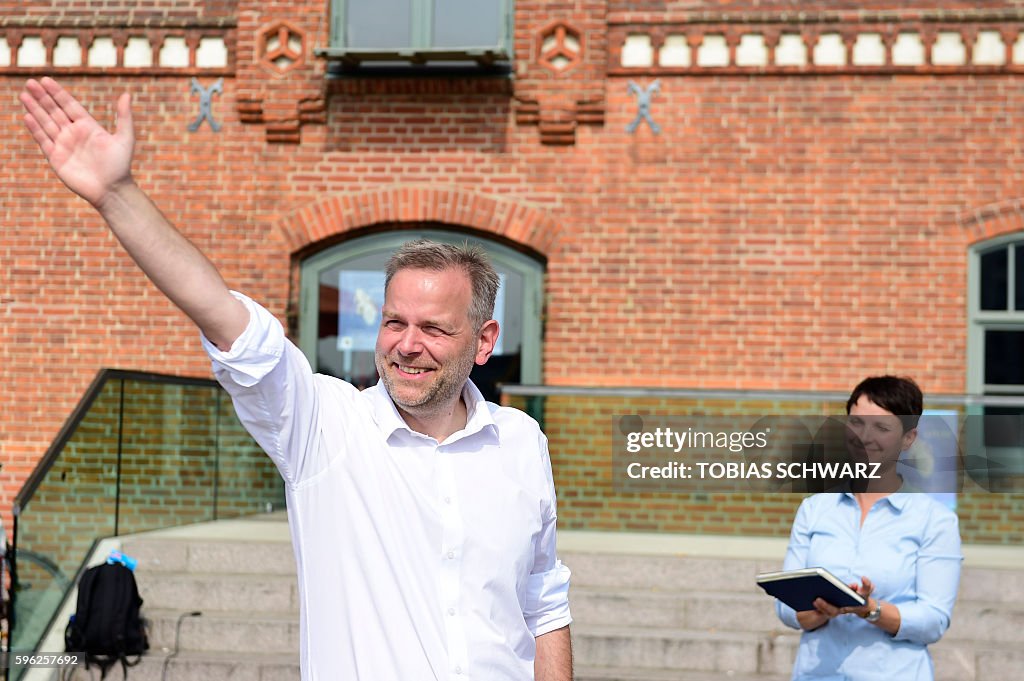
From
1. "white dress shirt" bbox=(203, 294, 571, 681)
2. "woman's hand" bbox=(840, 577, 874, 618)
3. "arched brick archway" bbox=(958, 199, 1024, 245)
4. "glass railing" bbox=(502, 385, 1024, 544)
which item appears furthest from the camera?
"arched brick archway" bbox=(958, 199, 1024, 245)

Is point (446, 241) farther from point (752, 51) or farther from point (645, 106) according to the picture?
point (752, 51)

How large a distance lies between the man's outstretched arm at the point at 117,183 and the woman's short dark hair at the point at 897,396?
2.42 metres

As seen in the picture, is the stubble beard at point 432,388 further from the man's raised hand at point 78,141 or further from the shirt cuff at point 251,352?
the man's raised hand at point 78,141

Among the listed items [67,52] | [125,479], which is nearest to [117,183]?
[125,479]

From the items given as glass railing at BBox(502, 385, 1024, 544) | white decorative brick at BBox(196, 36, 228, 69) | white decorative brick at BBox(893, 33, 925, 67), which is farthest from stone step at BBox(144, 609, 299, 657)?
white decorative brick at BBox(893, 33, 925, 67)

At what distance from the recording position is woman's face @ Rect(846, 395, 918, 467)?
370 centimetres

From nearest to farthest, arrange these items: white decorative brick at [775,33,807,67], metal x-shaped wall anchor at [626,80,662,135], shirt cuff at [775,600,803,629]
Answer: shirt cuff at [775,600,803,629] < white decorative brick at [775,33,807,67] < metal x-shaped wall anchor at [626,80,662,135]

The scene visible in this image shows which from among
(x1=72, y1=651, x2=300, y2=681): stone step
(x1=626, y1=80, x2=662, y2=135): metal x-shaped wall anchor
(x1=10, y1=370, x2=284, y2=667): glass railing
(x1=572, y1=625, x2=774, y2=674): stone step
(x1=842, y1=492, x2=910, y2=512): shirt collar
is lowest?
(x1=72, y1=651, x2=300, y2=681): stone step

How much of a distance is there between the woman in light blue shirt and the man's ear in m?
1.63

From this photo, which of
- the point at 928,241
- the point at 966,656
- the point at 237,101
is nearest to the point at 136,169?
the point at 237,101

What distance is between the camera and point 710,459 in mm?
9312

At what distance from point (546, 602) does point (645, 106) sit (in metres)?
8.19

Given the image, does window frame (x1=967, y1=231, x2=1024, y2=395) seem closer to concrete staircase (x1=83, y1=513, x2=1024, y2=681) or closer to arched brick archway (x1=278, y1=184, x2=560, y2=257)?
concrete staircase (x1=83, y1=513, x2=1024, y2=681)

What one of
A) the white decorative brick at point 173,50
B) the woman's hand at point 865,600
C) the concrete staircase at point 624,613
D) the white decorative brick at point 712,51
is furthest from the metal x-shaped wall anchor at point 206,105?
the woman's hand at point 865,600
